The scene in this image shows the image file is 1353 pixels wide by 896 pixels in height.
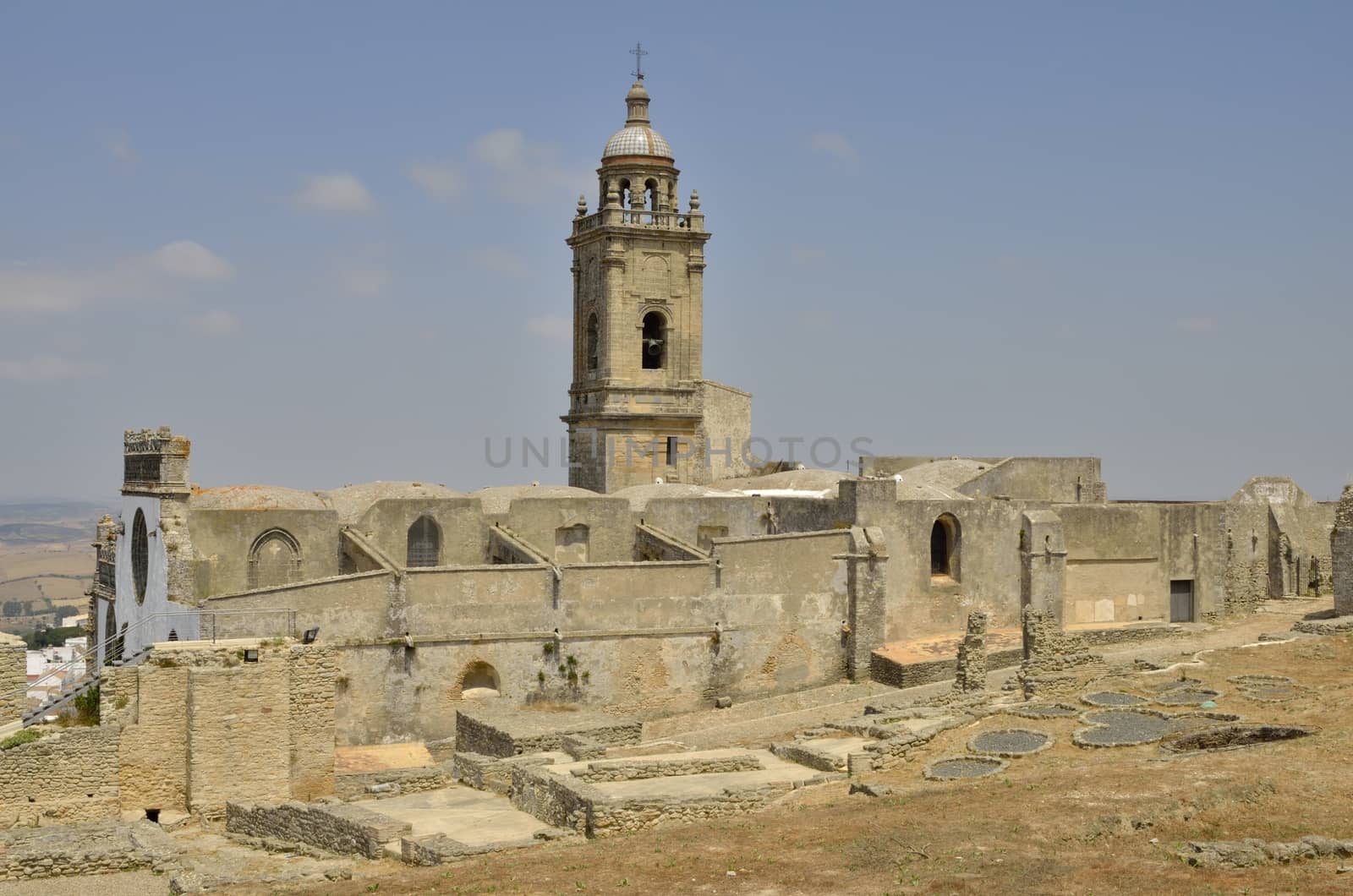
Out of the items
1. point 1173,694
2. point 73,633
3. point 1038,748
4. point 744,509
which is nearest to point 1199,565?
point 744,509

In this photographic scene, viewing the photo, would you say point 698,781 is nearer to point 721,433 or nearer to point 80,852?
point 80,852

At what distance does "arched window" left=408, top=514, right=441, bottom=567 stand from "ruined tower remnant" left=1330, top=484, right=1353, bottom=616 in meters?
20.6

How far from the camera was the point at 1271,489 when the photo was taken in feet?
138

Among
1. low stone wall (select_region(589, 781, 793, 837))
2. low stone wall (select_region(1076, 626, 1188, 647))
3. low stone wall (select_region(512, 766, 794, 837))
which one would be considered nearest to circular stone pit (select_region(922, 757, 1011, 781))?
low stone wall (select_region(512, 766, 794, 837))

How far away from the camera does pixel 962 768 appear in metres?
22.0

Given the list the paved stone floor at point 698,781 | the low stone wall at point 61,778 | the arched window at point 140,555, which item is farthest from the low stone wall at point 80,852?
the arched window at point 140,555

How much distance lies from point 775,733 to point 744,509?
9.31 metres

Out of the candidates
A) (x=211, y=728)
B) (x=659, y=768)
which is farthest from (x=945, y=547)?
(x=211, y=728)

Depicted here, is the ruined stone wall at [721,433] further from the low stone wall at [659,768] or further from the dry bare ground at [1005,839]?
the dry bare ground at [1005,839]

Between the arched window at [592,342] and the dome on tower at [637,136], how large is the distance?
16.4 feet

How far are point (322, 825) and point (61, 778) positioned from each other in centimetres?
504

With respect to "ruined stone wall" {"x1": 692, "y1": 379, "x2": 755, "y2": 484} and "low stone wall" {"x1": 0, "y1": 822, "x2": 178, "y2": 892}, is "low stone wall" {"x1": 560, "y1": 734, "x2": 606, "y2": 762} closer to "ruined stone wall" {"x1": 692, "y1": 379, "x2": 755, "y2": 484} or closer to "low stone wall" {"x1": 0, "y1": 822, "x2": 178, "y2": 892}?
"low stone wall" {"x1": 0, "y1": 822, "x2": 178, "y2": 892}

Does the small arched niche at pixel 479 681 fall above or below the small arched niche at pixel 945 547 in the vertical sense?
below

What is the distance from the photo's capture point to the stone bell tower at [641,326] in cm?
4653
